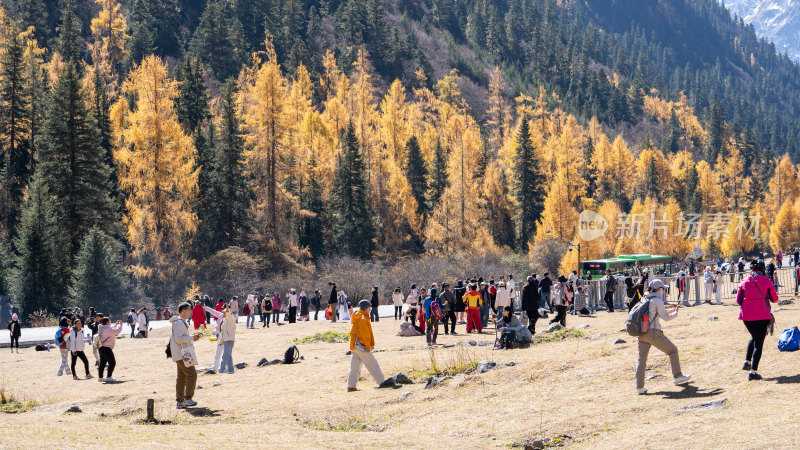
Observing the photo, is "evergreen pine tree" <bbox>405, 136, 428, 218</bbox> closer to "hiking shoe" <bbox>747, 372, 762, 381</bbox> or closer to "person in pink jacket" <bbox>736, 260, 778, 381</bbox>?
"person in pink jacket" <bbox>736, 260, 778, 381</bbox>

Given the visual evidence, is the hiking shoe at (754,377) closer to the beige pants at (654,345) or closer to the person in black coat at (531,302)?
the beige pants at (654,345)

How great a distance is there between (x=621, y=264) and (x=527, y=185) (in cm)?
1844

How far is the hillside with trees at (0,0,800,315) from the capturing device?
4362cm

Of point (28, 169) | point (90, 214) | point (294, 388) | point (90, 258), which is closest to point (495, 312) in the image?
point (294, 388)

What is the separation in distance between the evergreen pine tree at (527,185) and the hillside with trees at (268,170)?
0.13m

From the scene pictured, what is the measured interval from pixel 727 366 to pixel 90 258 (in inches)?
1266

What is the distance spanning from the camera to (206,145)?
173 ft

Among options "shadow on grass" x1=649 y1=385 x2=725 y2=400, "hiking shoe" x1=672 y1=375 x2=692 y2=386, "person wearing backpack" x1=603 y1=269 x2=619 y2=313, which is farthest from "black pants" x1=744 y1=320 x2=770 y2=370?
"person wearing backpack" x1=603 y1=269 x2=619 y2=313

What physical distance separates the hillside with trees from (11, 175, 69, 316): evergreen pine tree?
0.10 meters

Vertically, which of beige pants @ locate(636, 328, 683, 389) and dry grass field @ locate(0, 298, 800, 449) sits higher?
beige pants @ locate(636, 328, 683, 389)

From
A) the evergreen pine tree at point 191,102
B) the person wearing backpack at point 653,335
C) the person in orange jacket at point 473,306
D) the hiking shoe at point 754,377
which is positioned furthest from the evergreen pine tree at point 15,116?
the hiking shoe at point 754,377

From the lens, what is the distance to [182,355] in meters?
12.1

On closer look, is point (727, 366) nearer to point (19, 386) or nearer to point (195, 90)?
point (19, 386)

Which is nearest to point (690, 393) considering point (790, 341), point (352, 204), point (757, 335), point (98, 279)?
point (757, 335)
